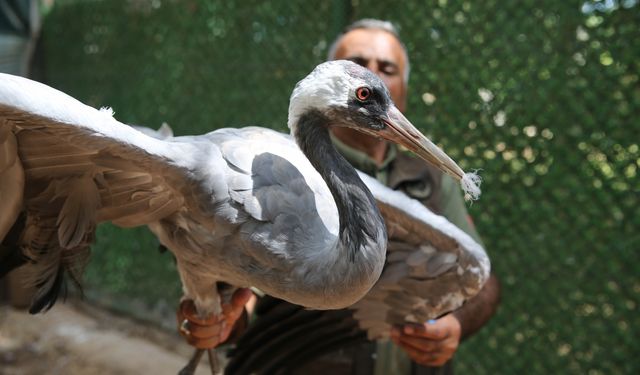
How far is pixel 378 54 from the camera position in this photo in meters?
2.08

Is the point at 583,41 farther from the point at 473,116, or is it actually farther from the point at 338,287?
the point at 338,287

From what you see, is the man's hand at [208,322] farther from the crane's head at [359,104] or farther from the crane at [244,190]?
the crane's head at [359,104]

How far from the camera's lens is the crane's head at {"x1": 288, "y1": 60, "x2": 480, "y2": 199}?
1.41 meters

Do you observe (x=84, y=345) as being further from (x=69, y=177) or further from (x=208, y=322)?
(x=69, y=177)

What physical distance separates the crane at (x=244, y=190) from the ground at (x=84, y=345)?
247 cm

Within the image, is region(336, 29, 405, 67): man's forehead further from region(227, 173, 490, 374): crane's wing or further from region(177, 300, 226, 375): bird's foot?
region(177, 300, 226, 375): bird's foot

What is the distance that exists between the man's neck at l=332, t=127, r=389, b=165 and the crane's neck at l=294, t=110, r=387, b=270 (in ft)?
2.26

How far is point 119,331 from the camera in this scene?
15.5 ft

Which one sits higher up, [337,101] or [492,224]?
[337,101]

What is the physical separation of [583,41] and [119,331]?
3.71 meters

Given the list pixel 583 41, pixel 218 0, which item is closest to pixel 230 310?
pixel 583 41

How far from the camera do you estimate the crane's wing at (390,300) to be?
5.53 ft

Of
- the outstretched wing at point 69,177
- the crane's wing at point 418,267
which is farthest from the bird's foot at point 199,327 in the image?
the crane's wing at point 418,267

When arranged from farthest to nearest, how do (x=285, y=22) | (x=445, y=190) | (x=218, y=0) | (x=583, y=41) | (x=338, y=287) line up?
(x=218, y=0)
(x=285, y=22)
(x=583, y=41)
(x=445, y=190)
(x=338, y=287)
